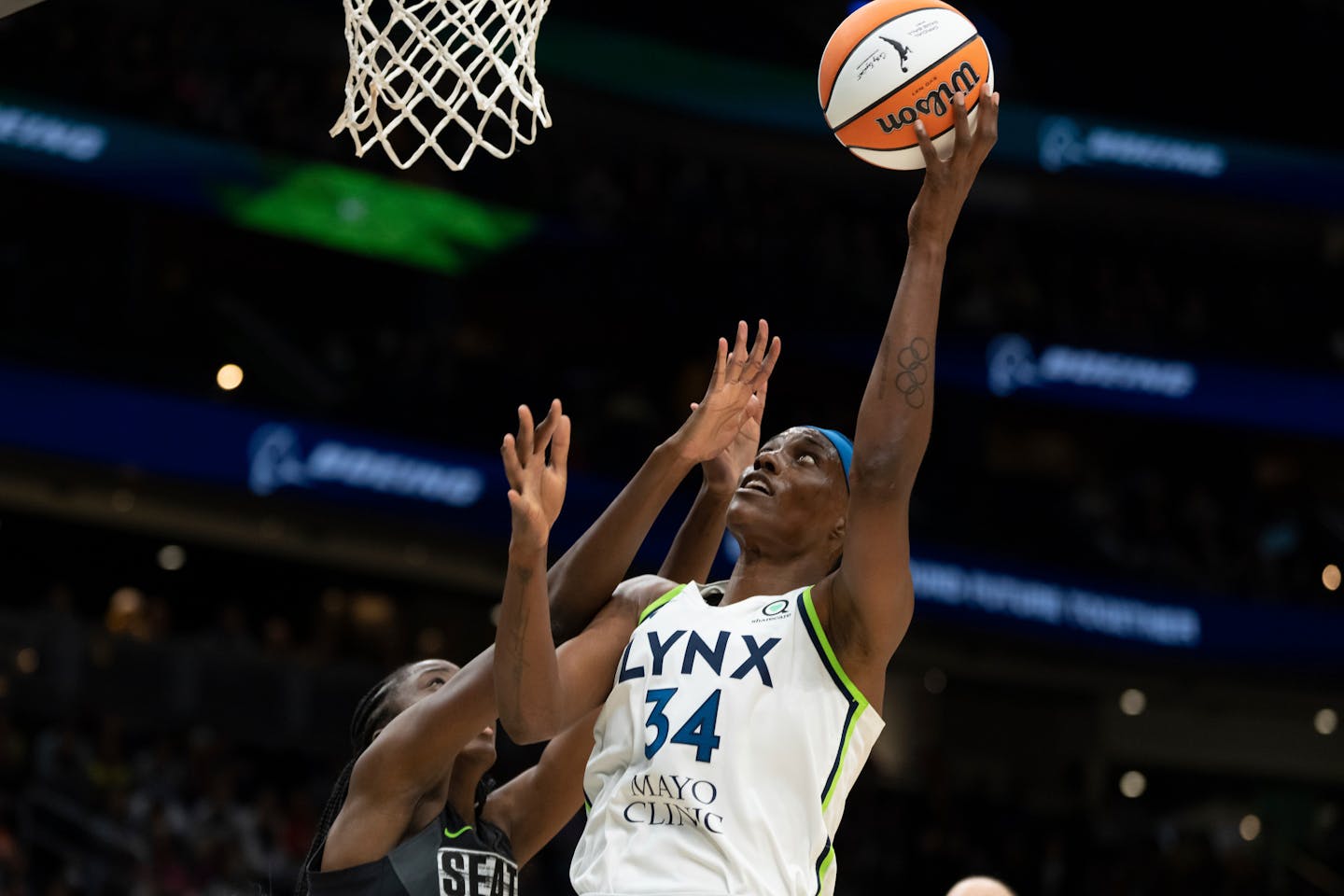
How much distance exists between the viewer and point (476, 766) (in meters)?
4.54

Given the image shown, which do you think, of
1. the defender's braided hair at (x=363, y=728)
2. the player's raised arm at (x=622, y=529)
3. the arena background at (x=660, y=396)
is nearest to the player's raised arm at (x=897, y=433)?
the player's raised arm at (x=622, y=529)

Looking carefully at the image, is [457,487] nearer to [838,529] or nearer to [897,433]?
[838,529]

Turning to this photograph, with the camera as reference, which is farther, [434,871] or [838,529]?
[434,871]

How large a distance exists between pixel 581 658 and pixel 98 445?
13.1 metres

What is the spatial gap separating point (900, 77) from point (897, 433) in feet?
3.12

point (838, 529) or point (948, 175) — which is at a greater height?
point (948, 175)

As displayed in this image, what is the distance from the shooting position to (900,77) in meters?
3.99

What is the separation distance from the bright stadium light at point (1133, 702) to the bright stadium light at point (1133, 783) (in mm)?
781

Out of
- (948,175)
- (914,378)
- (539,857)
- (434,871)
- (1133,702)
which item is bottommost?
(1133,702)

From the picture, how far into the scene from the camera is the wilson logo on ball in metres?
3.86

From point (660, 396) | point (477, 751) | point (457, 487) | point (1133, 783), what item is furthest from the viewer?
point (1133, 783)

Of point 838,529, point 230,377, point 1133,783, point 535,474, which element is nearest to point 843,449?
Answer: point 838,529

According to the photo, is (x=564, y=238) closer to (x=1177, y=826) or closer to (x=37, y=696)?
(x=37, y=696)

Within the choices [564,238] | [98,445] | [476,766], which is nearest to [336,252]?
[564,238]
